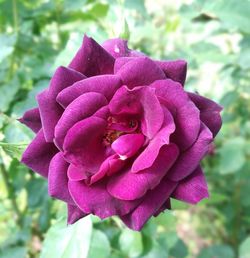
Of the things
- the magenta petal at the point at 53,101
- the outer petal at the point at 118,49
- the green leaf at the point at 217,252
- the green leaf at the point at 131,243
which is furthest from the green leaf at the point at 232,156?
the magenta petal at the point at 53,101

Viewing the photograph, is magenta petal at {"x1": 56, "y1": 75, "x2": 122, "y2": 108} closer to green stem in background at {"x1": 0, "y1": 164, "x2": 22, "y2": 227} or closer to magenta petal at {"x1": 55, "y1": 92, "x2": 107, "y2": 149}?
magenta petal at {"x1": 55, "y1": 92, "x2": 107, "y2": 149}

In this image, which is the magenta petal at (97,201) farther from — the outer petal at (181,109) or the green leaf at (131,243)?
the green leaf at (131,243)

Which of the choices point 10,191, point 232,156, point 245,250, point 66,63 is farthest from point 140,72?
point 232,156

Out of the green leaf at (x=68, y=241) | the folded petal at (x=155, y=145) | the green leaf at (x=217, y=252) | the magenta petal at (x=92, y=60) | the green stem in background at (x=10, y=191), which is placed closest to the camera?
the folded petal at (x=155, y=145)

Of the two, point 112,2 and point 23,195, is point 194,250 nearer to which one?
point 23,195

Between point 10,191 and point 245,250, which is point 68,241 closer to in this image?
point 10,191

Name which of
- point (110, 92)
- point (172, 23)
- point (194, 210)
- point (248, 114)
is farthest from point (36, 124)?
point (194, 210)
